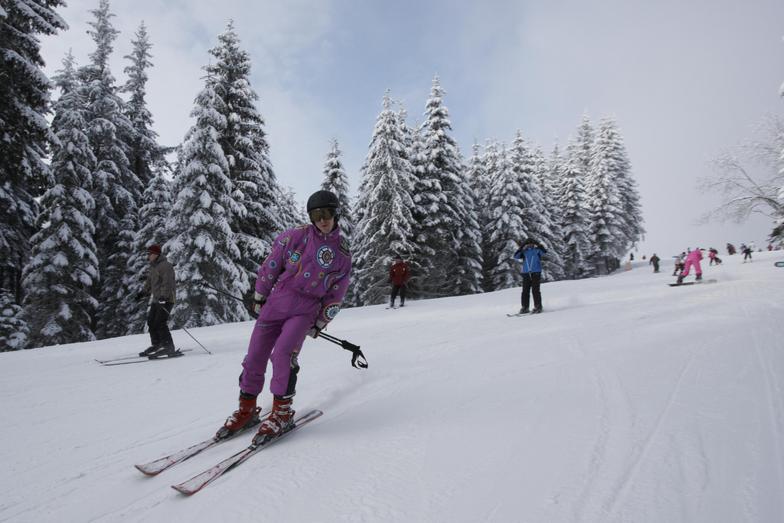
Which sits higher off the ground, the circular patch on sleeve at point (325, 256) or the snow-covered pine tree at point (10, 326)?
the circular patch on sleeve at point (325, 256)

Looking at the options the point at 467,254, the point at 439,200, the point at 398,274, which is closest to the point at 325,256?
the point at 398,274

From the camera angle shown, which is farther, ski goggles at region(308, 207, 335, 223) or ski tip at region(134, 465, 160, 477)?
ski goggles at region(308, 207, 335, 223)

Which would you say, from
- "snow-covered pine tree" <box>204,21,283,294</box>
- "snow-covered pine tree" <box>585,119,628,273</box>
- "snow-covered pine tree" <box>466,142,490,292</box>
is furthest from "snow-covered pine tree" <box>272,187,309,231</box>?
"snow-covered pine tree" <box>585,119,628,273</box>

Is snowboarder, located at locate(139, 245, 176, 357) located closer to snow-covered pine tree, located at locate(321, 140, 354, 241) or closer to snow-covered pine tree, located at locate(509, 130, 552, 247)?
snow-covered pine tree, located at locate(321, 140, 354, 241)

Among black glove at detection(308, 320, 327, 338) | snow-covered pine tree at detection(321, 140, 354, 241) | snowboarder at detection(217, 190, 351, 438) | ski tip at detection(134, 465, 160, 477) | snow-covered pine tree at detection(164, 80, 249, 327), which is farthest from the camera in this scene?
snow-covered pine tree at detection(321, 140, 354, 241)

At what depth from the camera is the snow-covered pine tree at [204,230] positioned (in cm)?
1614

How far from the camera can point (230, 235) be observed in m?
16.8

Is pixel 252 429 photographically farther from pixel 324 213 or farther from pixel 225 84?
pixel 225 84

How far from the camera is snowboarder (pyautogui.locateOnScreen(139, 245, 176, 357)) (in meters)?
7.71

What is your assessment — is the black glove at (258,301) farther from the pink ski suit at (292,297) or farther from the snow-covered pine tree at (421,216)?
the snow-covered pine tree at (421,216)

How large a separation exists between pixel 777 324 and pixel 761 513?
21.2 ft

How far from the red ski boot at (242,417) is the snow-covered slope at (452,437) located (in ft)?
0.91

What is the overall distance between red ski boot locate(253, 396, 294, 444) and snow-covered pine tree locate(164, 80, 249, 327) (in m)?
13.9

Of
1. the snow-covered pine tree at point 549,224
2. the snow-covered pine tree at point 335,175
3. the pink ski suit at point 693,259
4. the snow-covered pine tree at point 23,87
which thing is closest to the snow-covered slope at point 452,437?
the snow-covered pine tree at point 23,87
